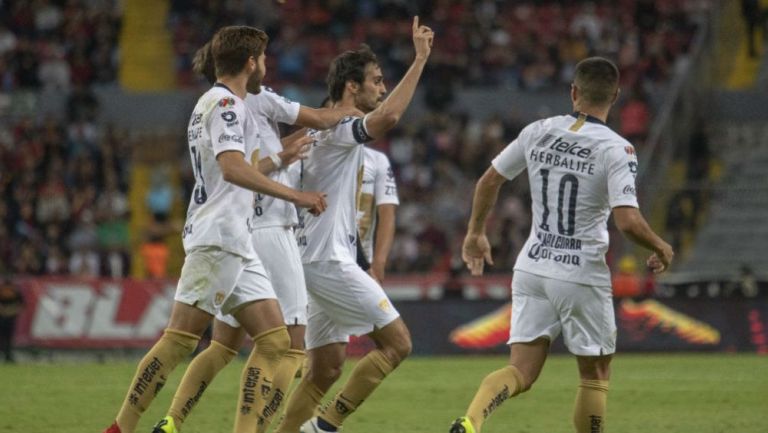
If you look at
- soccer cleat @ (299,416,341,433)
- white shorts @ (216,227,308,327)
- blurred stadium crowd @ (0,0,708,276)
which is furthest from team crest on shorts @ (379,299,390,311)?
blurred stadium crowd @ (0,0,708,276)

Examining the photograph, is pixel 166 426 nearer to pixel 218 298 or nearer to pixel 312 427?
pixel 218 298

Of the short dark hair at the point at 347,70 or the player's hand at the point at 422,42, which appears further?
the short dark hair at the point at 347,70

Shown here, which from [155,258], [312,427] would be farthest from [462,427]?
[155,258]

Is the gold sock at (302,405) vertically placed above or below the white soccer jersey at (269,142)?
below

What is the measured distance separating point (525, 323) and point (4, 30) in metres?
21.6

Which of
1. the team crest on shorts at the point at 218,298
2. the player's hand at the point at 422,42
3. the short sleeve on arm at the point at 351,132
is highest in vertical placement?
the player's hand at the point at 422,42

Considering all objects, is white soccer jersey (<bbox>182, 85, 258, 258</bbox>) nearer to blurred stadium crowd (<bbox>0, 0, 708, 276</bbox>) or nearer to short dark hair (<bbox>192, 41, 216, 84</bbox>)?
short dark hair (<bbox>192, 41, 216, 84</bbox>)

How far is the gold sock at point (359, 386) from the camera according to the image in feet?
29.2

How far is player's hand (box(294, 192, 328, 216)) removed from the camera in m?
7.79

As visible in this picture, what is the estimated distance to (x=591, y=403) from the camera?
26.4ft

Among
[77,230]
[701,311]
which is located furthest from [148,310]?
[701,311]

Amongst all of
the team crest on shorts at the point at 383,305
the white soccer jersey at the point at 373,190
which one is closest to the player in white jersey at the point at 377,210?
the white soccer jersey at the point at 373,190

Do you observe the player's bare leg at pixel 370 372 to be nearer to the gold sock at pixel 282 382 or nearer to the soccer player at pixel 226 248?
the gold sock at pixel 282 382

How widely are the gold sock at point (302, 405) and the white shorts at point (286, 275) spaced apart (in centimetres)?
64
